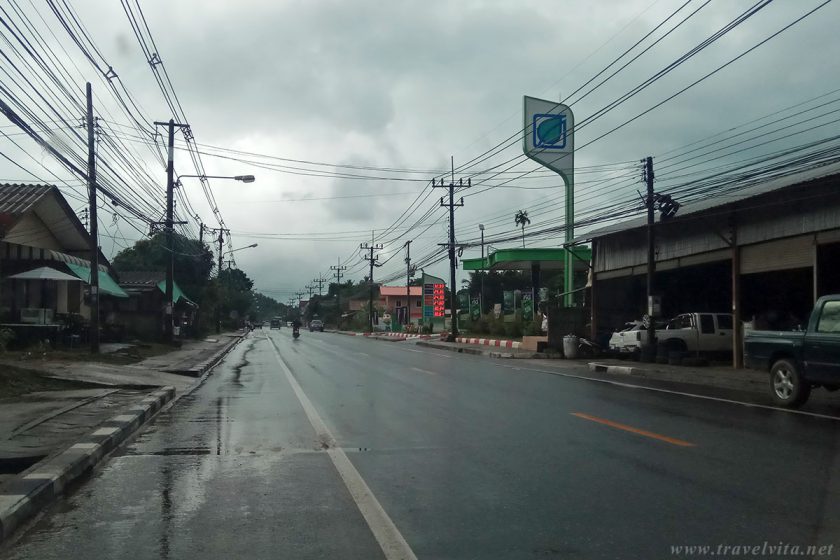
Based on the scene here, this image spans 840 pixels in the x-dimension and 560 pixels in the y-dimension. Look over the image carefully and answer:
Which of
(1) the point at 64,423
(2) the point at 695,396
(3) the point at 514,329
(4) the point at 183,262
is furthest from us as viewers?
(4) the point at 183,262

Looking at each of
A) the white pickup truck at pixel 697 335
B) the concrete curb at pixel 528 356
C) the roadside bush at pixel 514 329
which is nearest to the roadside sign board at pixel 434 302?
the roadside bush at pixel 514 329

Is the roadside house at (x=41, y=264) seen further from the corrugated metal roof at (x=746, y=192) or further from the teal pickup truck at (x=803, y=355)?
the corrugated metal roof at (x=746, y=192)

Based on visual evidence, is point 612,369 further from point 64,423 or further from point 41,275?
point 41,275

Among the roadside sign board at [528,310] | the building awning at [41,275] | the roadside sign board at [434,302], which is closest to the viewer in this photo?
the building awning at [41,275]

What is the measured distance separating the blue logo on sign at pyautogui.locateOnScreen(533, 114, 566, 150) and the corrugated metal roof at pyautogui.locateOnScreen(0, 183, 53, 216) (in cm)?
2391

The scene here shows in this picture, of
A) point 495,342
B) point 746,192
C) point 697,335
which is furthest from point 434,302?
point 746,192

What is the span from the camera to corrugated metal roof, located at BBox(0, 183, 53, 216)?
22.8 m

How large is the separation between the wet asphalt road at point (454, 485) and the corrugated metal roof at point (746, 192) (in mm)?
8733

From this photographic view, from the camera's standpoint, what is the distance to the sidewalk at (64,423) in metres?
6.64

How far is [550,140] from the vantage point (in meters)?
39.3

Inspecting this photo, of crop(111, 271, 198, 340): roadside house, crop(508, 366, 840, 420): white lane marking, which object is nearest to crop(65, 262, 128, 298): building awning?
crop(111, 271, 198, 340): roadside house

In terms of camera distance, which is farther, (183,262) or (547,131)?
(183,262)

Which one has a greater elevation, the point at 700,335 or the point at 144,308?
the point at 144,308

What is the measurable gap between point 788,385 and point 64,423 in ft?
39.1
